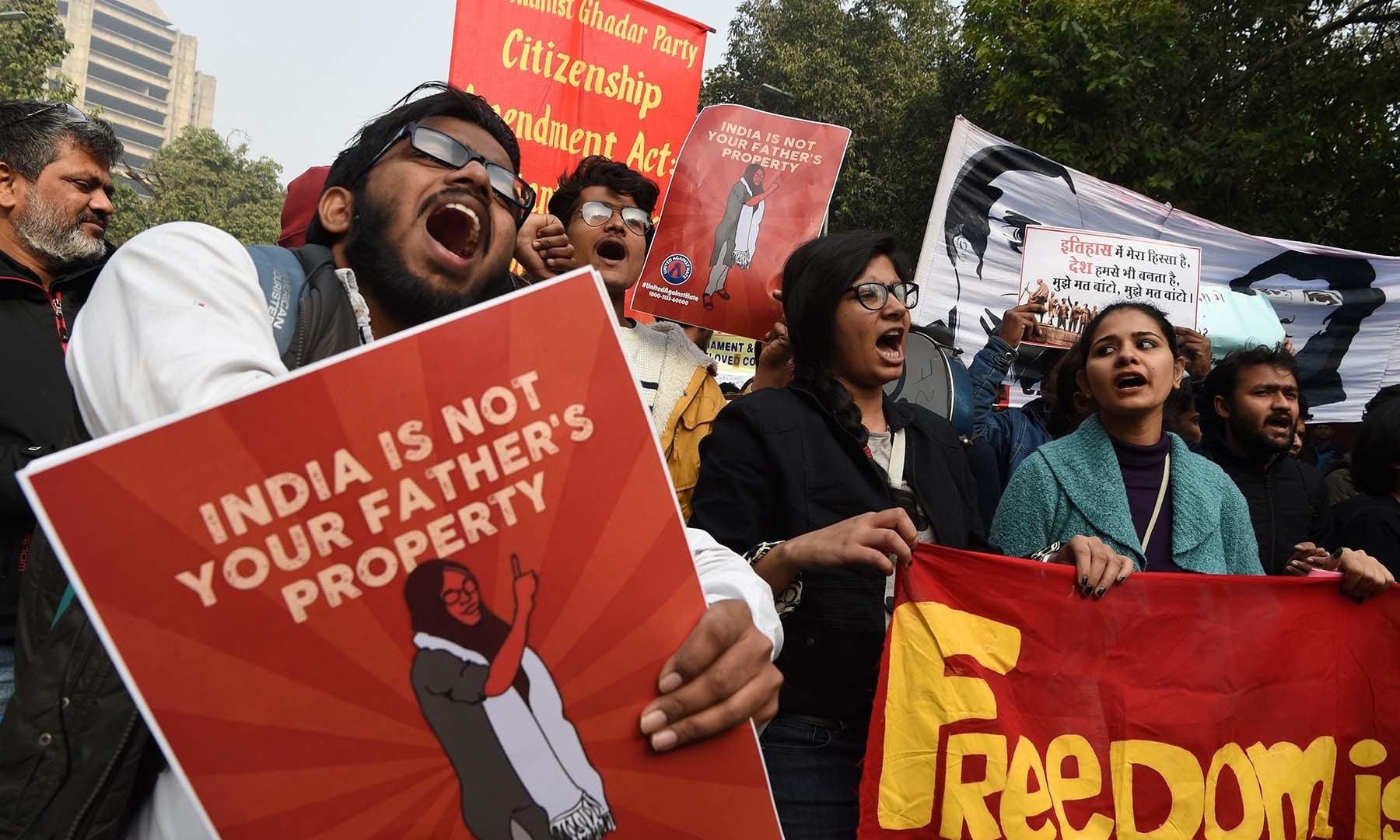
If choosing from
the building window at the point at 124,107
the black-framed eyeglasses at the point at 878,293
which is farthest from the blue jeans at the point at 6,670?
the building window at the point at 124,107

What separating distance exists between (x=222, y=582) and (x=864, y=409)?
1770 mm

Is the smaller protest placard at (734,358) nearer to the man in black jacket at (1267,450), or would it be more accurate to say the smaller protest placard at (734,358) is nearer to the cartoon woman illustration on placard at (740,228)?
the cartoon woman illustration on placard at (740,228)

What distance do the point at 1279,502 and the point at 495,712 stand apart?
3.56m

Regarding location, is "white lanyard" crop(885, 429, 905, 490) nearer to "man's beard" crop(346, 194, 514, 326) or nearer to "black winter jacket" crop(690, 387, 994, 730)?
"black winter jacket" crop(690, 387, 994, 730)

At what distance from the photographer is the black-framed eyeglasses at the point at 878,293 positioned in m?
2.53

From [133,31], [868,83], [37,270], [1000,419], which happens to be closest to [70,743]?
[37,270]

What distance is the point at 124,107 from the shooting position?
126 m

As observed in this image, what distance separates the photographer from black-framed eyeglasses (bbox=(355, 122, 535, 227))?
1.68 metres

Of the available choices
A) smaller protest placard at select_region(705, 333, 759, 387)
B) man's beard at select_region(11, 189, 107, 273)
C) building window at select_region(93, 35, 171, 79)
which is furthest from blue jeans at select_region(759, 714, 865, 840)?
building window at select_region(93, 35, 171, 79)

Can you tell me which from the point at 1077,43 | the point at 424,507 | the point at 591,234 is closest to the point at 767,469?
the point at 424,507

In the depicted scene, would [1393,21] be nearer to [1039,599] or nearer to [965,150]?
[965,150]

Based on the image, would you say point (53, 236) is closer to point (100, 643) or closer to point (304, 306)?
point (304, 306)

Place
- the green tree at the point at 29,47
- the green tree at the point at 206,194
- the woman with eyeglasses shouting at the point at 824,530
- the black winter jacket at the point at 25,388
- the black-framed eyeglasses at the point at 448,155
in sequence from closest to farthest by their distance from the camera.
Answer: the black-framed eyeglasses at the point at 448,155 → the woman with eyeglasses shouting at the point at 824,530 → the black winter jacket at the point at 25,388 → the green tree at the point at 29,47 → the green tree at the point at 206,194

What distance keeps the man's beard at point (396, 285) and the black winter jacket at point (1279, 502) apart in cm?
299
